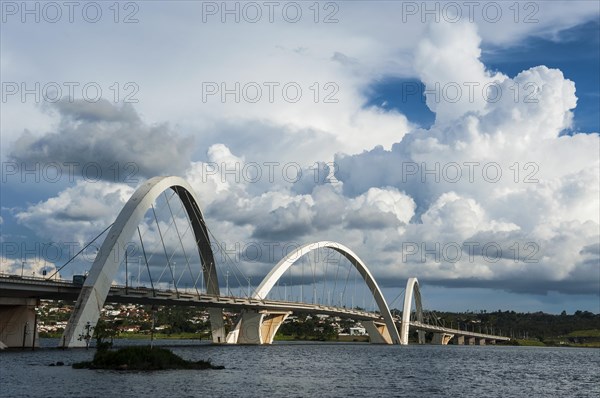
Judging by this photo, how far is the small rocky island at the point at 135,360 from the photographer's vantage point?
53.8 m

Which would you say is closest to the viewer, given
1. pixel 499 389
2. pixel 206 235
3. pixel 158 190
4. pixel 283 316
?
pixel 499 389

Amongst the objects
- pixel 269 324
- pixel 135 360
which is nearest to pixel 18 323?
pixel 135 360

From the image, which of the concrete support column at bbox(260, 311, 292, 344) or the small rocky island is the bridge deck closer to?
the concrete support column at bbox(260, 311, 292, 344)

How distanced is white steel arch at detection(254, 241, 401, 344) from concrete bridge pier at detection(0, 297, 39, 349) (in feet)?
145

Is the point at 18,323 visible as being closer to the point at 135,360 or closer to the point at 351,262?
the point at 135,360

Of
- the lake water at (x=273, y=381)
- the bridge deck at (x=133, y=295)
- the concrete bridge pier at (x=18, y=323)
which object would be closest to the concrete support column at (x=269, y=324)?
the bridge deck at (x=133, y=295)

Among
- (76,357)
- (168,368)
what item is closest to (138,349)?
(168,368)

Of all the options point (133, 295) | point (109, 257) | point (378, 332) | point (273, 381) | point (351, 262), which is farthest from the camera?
point (378, 332)

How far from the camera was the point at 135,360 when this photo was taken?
55.0 meters

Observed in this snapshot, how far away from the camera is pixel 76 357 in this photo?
207 feet

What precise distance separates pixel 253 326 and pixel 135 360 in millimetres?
62736

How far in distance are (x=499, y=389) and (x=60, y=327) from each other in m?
158

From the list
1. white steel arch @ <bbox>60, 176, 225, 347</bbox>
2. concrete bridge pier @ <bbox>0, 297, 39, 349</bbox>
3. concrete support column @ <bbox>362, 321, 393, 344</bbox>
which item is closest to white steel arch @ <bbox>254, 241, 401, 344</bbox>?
concrete support column @ <bbox>362, 321, 393, 344</bbox>

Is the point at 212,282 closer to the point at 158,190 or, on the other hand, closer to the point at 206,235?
the point at 206,235
